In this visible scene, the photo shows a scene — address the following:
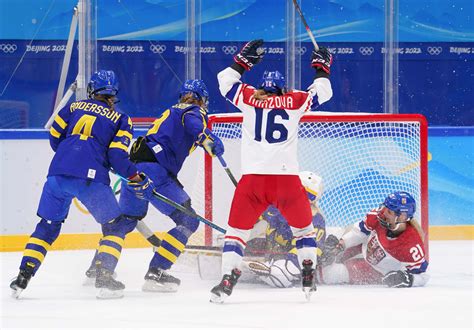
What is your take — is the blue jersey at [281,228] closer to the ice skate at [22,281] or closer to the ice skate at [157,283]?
the ice skate at [157,283]

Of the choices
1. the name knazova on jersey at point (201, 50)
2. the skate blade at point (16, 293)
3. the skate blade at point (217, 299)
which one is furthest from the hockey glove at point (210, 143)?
the name knazova on jersey at point (201, 50)

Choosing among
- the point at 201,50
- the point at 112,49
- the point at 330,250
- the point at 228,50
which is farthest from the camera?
the point at 228,50

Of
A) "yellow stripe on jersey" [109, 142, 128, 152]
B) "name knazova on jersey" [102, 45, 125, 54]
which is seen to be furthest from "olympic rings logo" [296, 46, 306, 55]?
"yellow stripe on jersey" [109, 142, 128, 152]

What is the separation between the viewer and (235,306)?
5023 millimetres

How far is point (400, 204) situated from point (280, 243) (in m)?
0.74

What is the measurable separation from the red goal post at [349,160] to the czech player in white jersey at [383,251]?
497 millimetres

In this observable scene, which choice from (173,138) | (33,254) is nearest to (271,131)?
(173,138)

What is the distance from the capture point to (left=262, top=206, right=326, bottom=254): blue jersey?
586cm

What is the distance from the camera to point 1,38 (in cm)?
820

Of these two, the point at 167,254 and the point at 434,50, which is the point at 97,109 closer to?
the point at 167,254

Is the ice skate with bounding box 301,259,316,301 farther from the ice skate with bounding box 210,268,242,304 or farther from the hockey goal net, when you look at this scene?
the hockey goal net

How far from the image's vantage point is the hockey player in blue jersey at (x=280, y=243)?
5738mm

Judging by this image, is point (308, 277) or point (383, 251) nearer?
point (308, 277)

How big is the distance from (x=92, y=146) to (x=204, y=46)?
3367 mm
